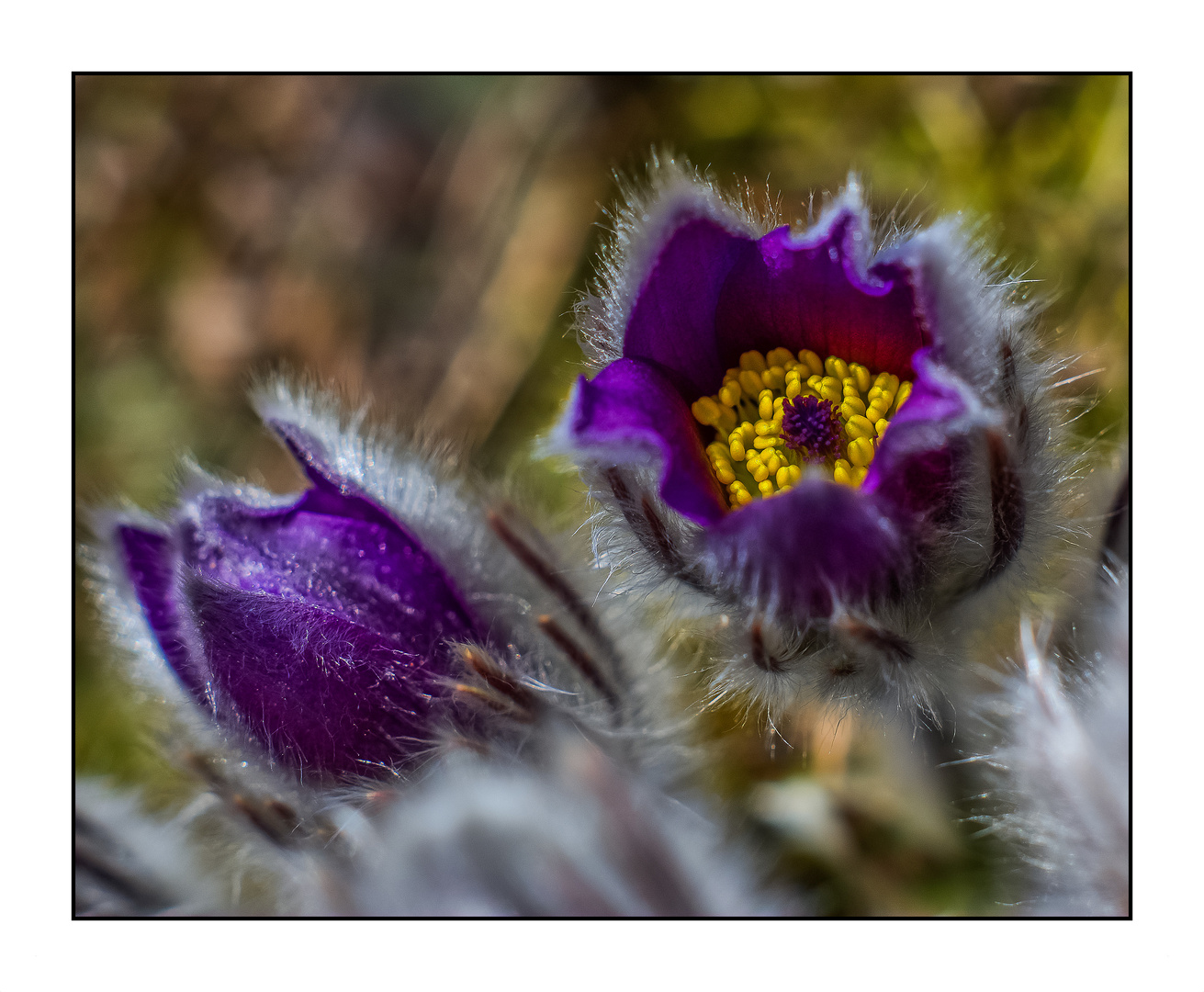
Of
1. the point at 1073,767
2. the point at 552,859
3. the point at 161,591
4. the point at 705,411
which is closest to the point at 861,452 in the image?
the point at 705,411

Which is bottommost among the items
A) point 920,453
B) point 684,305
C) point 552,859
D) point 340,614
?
point 552,859

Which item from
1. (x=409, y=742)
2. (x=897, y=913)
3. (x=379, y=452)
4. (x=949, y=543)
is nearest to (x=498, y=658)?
(x=409, y=742)

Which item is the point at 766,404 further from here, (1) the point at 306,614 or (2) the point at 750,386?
(1) the point at 306,614

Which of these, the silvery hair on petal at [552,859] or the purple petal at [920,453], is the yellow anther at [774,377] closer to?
the purple petal at [920,453]

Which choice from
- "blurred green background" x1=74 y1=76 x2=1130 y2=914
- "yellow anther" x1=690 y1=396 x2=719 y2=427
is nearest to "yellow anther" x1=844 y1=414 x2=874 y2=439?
"yellow anther" x1=690 y1=396 x2=719 y2=427

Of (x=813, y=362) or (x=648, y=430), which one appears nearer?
(x=648, y=430)

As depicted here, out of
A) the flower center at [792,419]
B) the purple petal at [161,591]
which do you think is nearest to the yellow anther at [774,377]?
the flower center at [792,419]

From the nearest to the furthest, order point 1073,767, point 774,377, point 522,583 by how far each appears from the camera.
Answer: point 1073,767
point 774,377
point 522,583
